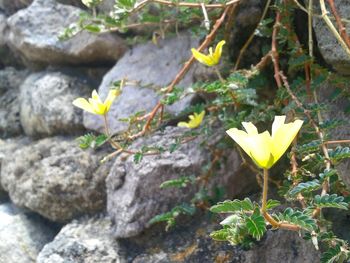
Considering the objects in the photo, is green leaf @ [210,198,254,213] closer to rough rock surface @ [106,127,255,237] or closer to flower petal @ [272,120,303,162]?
flower petal @ [272,120,303,162]

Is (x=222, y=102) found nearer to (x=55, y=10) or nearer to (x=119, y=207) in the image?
(x=119, y=207)

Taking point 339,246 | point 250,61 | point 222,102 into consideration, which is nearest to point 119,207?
point 222,102

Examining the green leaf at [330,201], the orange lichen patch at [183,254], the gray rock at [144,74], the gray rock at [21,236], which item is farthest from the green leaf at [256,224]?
the gray rock at [21,236]

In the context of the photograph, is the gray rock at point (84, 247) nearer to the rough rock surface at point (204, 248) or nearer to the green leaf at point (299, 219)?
the rough rock surface at point (204, 248)

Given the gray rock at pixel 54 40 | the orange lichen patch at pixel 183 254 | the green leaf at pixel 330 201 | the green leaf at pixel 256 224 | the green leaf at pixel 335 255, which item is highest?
the green leaf at pixel 256 224

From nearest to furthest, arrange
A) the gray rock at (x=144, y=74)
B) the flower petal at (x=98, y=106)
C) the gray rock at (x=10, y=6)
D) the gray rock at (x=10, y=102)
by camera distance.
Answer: the flower petal at (x=98, y=106) < the gray rock at (x=144, y=74) < the gray rock at (x=10, y=102) < the gray rock at (x=10, y=6)

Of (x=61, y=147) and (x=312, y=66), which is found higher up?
(x=312, y=66)

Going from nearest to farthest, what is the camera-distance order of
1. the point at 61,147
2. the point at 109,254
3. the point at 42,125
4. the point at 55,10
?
the point at 109,254, the point at 61,147, the point at 42,125, the point at 55,10
